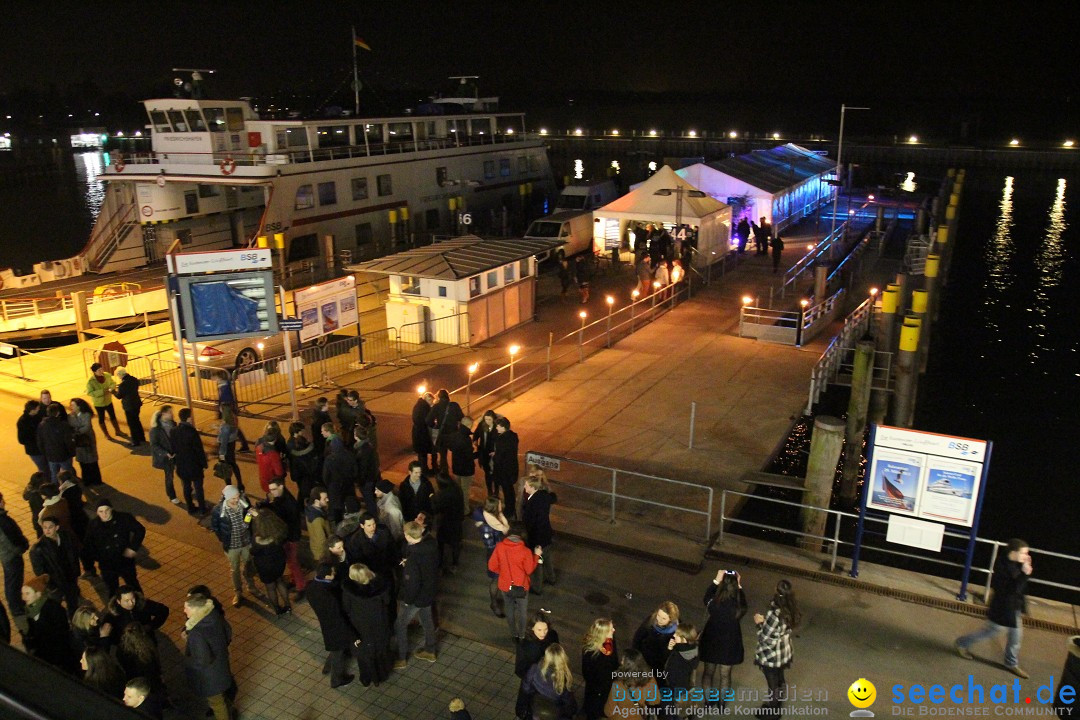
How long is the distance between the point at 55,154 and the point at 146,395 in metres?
140

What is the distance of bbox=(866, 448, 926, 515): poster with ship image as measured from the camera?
8.77 m

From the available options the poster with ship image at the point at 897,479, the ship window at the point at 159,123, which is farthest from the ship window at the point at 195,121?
the poster with ship image at the point at 897,479

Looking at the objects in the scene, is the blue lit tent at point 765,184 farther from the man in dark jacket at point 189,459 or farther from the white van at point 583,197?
the man in dark jacket at point 189,459

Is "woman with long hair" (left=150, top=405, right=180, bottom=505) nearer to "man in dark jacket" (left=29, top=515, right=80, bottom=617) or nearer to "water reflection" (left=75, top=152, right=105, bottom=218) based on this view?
"man in dark jacket" (left=29, top=515, right=80, bottom=617)

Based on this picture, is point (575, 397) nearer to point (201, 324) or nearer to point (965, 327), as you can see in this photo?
point (201, 324)

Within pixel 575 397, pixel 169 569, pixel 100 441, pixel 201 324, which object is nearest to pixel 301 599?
pixel 169 569

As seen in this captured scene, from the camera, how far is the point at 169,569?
32.6ft

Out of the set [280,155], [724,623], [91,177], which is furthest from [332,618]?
[91,177]

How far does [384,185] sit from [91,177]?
8423 centimetres

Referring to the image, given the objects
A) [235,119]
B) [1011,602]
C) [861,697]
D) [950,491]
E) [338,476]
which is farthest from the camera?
[235,119]

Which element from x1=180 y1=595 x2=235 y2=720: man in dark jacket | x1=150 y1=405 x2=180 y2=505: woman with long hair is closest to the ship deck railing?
x1=150 y1=405 x2=180 y2=505: woman with long hair

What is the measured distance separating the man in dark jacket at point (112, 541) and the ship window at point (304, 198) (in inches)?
923

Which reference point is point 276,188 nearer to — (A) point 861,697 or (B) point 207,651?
(B) point 207,651

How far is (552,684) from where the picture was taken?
20.6ft
